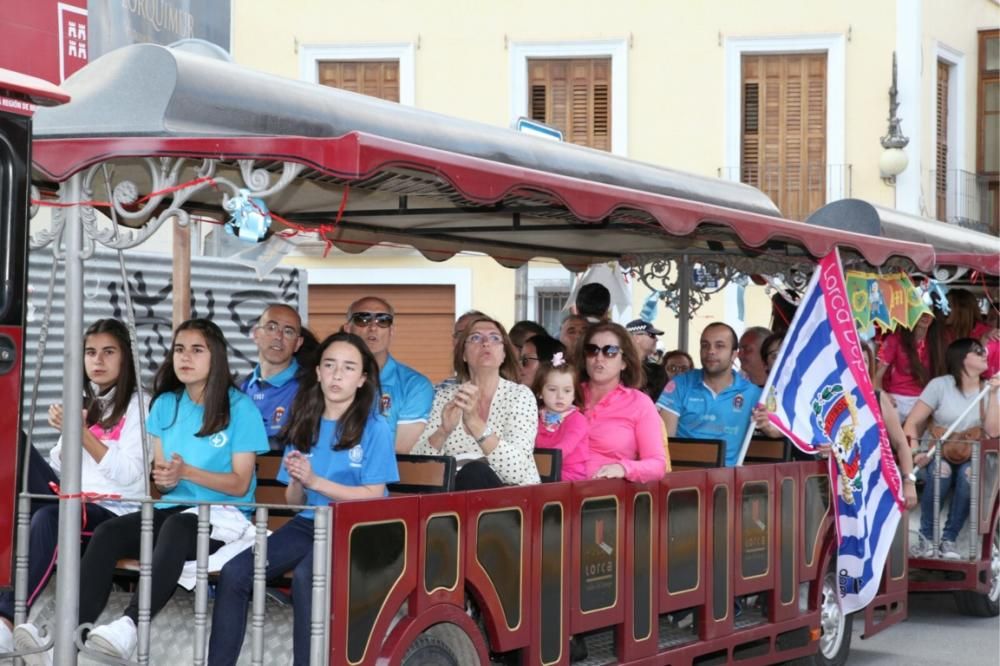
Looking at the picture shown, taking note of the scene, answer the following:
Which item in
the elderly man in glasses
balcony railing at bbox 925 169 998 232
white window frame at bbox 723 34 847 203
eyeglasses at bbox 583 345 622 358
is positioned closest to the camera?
the elderly man in glasses

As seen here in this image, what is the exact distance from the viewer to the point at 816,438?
9.09 metres

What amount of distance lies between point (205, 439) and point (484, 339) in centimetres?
162

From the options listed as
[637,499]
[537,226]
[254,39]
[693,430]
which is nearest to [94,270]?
[537,226]

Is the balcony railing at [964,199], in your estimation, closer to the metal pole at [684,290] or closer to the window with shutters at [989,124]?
the window with shutters at [989,124]

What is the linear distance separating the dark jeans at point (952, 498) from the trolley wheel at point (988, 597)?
408mm

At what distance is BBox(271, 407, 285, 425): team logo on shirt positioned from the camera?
7.96 metres

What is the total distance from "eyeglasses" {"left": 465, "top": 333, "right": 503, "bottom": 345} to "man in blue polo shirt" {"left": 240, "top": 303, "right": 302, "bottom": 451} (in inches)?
40.9

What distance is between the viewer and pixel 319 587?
5.47m

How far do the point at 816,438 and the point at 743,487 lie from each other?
0.84m

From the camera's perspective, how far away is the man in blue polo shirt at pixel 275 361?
8.12 meters

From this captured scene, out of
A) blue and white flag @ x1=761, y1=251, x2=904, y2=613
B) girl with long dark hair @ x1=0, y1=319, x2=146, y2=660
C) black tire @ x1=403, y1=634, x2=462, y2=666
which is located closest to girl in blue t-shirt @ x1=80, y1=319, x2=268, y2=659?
girl with long dark hair @ x1=0, y1=319, x2=146, y2=660

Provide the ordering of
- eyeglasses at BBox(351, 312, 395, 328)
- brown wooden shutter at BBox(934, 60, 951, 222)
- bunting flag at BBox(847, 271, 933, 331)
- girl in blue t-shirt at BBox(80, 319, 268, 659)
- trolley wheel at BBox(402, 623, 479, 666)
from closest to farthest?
girl in blue t-shirt at BBox(80, 319, 268, 659) < trolley wheel at BBox(402, 623, 479, 666) < eyeglasses at BBox(351, 312, 395, 328) < bunting flag at BBox(847, 271, 933, 331) < brown wooden shutter at BBox(934, 60, 951, 222)

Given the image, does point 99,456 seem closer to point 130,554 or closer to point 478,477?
point 130,554

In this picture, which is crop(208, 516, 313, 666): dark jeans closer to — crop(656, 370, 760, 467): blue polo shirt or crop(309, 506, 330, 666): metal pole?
crop(309, 506, 330, 666): metal pole
